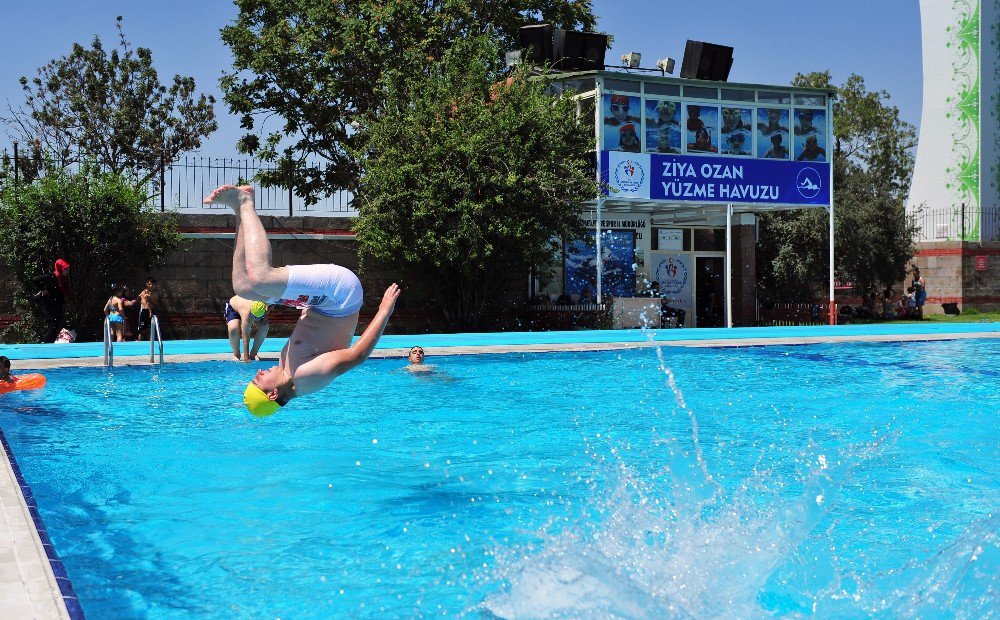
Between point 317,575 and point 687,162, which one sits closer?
point 317,575

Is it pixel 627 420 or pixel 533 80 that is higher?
pixel 533 80

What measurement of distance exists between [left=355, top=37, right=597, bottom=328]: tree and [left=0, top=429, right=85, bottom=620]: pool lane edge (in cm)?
1659

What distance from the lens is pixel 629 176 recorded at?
2395 cm

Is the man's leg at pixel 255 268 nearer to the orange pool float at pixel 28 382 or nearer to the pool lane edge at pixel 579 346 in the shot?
the orange pool float at pixel 28 382

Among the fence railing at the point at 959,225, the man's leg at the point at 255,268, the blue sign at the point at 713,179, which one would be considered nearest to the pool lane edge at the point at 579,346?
the blue sign at the point at 713,179

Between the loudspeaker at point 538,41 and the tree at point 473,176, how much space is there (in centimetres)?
368

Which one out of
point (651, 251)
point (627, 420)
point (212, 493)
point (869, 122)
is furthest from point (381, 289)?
point (869, 122)

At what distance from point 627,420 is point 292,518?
18.0 ft

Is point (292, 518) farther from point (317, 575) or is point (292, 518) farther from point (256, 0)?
point (256, 0)

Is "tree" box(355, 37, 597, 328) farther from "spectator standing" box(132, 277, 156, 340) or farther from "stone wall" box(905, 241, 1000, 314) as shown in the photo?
"stone wall" box(905, 241, 1000, 314)

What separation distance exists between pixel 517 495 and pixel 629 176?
17.2 metres

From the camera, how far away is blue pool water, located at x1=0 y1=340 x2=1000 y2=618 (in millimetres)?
5375

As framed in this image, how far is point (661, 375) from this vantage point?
52.1 feet

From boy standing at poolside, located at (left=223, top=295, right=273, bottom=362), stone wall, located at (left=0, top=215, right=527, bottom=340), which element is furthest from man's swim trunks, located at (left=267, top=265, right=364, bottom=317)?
stone wall, located at (left=0, top=215, right=527, bottom=340)
